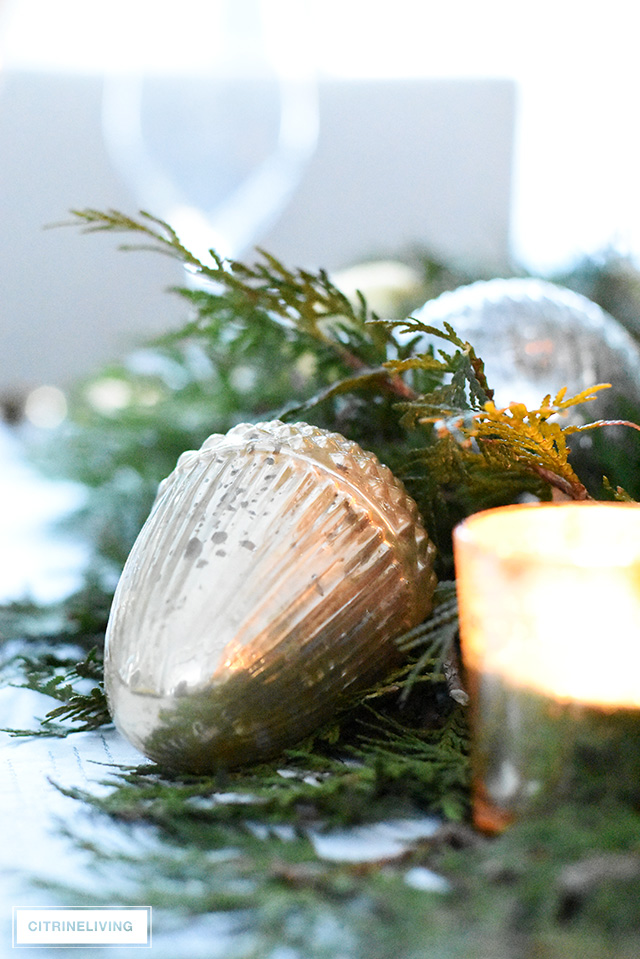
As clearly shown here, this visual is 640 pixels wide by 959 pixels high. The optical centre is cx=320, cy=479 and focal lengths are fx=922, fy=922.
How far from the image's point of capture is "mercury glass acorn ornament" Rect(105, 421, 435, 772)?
0.65 feet

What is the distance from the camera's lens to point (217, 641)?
197 mm

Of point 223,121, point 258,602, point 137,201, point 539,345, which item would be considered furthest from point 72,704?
point 137,201

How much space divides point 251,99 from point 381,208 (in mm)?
676

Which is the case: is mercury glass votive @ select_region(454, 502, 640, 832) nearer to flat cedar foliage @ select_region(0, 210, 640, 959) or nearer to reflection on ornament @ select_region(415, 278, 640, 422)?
flat cedar foliage @ select_region(0, 210, 640, 959)

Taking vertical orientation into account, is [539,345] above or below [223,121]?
below

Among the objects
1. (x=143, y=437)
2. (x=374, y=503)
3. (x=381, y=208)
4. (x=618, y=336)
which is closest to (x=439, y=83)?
(x=381, y=208)

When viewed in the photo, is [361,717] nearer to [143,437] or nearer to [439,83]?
[143,437]

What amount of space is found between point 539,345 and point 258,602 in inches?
6.0

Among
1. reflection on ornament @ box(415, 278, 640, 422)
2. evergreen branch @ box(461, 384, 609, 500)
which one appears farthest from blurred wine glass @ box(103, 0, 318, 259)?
evergreen branch @ box(461, 384, 609, 500)

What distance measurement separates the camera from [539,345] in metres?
0.31

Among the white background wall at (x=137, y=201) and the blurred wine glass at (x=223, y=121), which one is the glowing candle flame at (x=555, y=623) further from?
the white background wall at (x=137, y=201)

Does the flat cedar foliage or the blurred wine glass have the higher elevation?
the blurred wine glass

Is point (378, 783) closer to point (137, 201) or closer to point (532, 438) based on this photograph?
point (532, 438)

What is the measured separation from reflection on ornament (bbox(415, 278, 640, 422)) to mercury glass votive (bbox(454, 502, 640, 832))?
137mm
